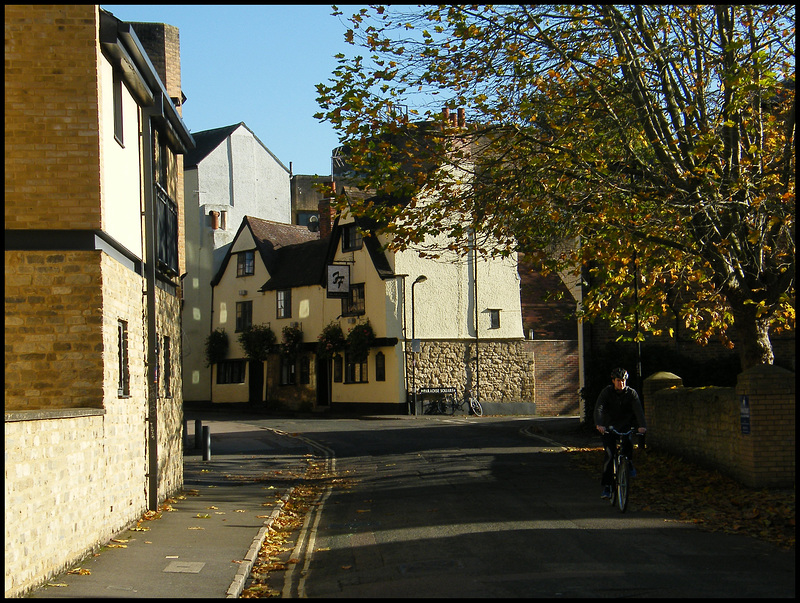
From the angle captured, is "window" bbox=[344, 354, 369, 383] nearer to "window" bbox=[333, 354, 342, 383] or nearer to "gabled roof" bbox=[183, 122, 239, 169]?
"window" bbox=[333, 354, 342, 383]

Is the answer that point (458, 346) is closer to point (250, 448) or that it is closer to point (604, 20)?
point (250, 448)

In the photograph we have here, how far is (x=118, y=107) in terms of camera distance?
Result: 39.8ft

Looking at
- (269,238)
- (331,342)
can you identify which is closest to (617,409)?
(331,342)

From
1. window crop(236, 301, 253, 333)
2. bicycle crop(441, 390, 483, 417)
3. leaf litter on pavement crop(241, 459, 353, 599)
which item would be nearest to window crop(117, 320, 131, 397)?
leaf litter on pavement crop(241, 459, 353, 599)

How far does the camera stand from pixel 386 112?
1395cm

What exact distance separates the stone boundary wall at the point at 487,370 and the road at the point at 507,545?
22.3 meters

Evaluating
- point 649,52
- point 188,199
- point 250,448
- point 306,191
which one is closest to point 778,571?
point 649,52

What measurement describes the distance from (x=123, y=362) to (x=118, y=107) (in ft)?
11.4

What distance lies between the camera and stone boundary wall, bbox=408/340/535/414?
40688mm

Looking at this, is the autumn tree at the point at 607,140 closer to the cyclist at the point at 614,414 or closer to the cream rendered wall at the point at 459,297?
the cyclist at the point at 614,414

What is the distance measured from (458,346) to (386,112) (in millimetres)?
27887

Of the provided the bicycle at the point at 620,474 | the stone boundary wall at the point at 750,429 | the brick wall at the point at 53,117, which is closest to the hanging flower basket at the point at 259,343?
the stone boundary wall at the point at 750,429

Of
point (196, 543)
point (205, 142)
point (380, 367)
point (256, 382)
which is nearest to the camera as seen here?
point (196, 543)

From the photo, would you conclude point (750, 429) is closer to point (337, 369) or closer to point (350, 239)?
point (350, 239)
